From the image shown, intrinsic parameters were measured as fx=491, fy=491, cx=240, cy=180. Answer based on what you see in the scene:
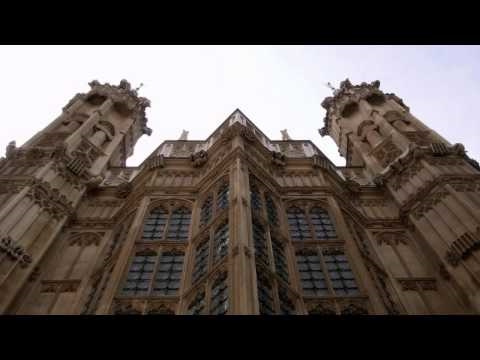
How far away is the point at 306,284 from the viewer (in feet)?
46.5

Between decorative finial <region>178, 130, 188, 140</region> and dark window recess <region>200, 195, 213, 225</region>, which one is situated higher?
decorative finial <region>178, 130, 188, 140</region>

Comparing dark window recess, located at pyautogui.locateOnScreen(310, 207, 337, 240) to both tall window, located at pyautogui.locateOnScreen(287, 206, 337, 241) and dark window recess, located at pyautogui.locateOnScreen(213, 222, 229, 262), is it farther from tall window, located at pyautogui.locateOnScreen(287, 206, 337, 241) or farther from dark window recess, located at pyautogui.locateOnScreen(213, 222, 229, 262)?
dark window recess, located at pyautogui.locateOnScreen(213, 222, 229, 262)

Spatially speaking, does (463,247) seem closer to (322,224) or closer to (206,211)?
(322,224)

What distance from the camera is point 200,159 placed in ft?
75.8

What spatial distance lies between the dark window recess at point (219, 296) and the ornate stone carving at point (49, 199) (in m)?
9.00

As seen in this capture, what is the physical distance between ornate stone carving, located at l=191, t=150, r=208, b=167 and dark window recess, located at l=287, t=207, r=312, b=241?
18.2 feet

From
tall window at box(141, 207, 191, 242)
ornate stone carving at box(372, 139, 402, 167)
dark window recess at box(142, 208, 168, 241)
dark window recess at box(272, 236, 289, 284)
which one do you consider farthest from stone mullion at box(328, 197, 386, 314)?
dark window recess at box(142, 208, 168, 241)

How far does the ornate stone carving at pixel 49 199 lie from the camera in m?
17.9

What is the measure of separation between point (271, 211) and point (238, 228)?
4.32m

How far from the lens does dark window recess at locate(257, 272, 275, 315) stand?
35.5ft

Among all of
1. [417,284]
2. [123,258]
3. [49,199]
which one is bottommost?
[417,284]

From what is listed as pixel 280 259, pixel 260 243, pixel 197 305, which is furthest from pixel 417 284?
pixel 197 305

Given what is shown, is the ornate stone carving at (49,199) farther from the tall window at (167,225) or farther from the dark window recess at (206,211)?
the dark window recess at (206,211)
